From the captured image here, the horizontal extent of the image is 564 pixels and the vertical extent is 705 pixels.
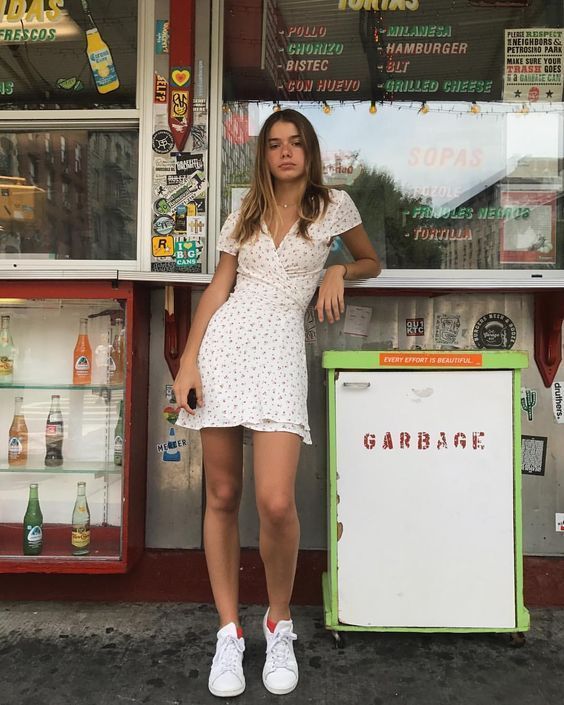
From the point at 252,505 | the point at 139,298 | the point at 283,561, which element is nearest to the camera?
the point at 283,561

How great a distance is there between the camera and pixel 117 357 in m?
3.08

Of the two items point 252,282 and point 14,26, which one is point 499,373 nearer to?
point 252,282

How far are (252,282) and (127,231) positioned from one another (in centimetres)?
115

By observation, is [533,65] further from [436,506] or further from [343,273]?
[436,506]

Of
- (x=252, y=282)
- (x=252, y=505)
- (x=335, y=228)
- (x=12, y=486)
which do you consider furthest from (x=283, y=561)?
(x=12, y=486)

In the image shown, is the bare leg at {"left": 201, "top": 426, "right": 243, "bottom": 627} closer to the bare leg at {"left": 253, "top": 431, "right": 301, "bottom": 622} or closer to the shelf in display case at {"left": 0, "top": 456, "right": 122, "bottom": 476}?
the bare leg at {"left": 253, "top": 431, "right": 301, "bottom": 622}

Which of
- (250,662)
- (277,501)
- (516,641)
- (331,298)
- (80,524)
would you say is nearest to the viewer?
(277,501)

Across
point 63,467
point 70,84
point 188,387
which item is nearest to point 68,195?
point 70,84

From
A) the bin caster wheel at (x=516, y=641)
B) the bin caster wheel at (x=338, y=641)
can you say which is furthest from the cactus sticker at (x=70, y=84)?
the bin caster wheel at (x=516, y=641)

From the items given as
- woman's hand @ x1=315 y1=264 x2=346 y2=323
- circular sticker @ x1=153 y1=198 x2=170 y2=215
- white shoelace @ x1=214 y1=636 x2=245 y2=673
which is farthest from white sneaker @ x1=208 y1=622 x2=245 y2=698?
circular sticker @ x1=153 y1=198 x2=170 y2=215

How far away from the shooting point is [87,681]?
2.18 meters

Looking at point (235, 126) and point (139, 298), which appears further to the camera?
point (235, 126)

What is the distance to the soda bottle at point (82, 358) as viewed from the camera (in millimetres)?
3086

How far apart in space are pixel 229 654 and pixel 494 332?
6.13 ft
